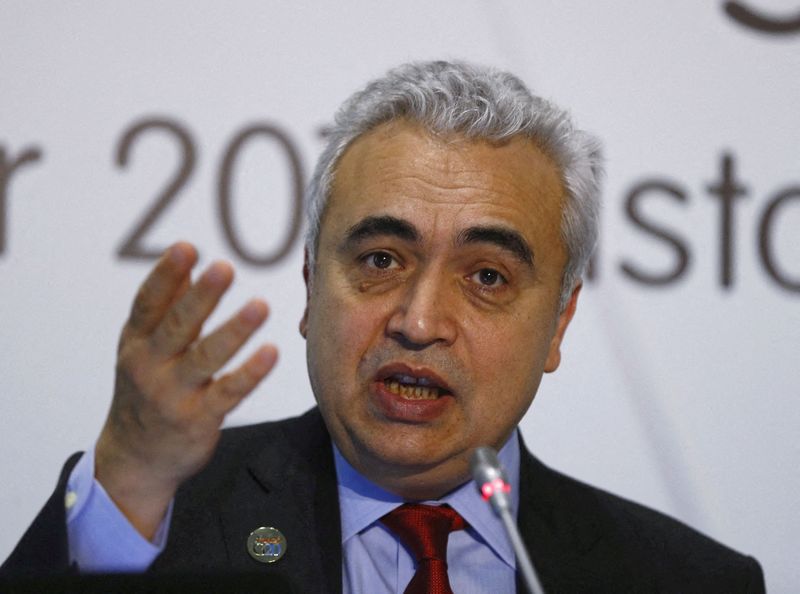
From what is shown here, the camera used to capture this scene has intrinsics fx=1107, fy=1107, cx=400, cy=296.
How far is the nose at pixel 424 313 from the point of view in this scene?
1.74 meters

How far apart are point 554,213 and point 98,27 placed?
1.14 meters

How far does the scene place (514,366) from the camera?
1883mm

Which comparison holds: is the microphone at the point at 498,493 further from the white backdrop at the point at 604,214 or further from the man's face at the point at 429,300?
the white backdrop at the point at 604,214

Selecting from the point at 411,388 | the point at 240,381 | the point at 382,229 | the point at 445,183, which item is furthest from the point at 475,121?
the point at 240,381

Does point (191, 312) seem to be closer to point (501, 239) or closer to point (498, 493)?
point (498, 493)

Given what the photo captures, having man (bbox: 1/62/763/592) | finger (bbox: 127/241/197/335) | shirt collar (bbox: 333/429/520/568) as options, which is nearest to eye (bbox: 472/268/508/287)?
man (bbox: 1/62/763/592)

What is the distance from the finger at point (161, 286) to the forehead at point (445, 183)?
613 millimetres

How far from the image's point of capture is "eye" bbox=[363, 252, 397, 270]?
1869 millimetres

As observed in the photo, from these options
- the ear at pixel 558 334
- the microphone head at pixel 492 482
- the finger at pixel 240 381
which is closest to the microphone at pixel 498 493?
the microphone head at pixel 492 482

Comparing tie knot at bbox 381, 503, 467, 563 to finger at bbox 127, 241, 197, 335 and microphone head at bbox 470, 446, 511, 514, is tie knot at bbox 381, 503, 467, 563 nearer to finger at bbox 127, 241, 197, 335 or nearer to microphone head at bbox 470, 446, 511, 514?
microphone head at bbox 470, 446, 511, 514

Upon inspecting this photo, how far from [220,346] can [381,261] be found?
611mm

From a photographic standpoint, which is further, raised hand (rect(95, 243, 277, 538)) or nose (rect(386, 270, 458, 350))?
nose (rect(386, 270, 458, 350))

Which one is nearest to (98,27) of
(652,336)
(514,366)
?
(514,366)

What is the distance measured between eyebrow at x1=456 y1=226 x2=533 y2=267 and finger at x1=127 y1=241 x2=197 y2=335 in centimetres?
66
